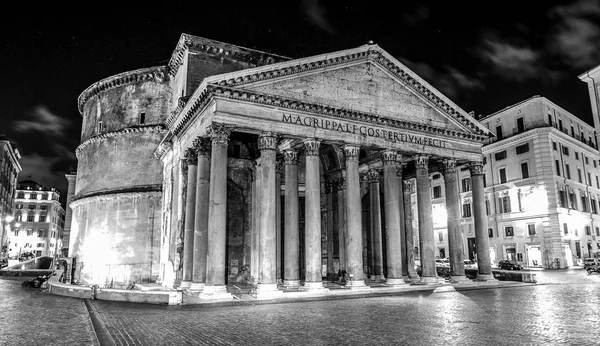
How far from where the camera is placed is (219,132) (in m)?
17.5

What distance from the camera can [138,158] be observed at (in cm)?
2922

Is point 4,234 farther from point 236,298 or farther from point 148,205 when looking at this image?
point 236,298

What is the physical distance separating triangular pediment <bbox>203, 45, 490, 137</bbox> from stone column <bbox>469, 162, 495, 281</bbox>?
2.39m

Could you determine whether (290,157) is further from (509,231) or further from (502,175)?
(509,231)

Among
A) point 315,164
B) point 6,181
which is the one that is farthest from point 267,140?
point 6,181

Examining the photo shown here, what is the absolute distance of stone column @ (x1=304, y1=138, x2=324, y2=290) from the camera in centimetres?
1825

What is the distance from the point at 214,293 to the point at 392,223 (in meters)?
9.12

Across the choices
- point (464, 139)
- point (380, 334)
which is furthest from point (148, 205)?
point (380, 334)

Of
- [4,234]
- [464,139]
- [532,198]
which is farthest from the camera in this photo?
[4,234]

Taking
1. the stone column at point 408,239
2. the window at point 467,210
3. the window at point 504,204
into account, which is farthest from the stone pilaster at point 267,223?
the window at point 467,210

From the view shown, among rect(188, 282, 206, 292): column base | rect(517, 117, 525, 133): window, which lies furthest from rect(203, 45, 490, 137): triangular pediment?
rect(517, 117, 525, 133): window

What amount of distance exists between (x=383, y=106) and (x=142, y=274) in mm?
18179

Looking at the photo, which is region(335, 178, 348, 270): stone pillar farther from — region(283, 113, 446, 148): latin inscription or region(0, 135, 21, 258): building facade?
region(0, 135, 21, 258): building facade

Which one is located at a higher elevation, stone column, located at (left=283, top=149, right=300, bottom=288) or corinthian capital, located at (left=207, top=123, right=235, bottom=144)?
corinthian capital, located at (left=207, top=123, right=235, bottom=144)
